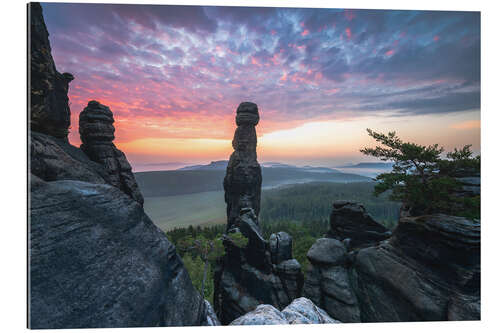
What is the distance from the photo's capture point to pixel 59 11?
5.01 metres

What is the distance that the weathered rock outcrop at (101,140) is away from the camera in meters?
8.52

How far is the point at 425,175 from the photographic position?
237 inches

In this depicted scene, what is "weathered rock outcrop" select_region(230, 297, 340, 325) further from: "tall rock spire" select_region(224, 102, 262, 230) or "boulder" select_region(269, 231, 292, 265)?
"tall rock spire" select_region(224, 102, 262, 230)

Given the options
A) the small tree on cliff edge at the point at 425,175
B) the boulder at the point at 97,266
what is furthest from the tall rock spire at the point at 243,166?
the boulder at the point at 97,266

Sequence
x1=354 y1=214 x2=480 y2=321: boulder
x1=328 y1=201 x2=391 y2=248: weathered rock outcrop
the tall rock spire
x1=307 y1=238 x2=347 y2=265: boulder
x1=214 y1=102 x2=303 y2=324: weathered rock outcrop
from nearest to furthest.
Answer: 1. x1=354 y1=214 x2=480 y2=321: boulder
2. x1=307 y1=238 x2=347 y2=265: boulder
3. x1=328 y1=201 x2=391 y2=248: weathered rock outcrop
4. x1=214 y1=102 x2=303 y2=324: weathered rock outcrop
5. the tall rock spire

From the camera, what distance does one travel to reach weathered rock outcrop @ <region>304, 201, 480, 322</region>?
Result: 4742 millimetres

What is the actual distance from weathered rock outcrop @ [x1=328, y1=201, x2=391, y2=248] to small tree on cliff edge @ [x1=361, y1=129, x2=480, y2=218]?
150 inches

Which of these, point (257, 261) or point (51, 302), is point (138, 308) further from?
point (257, 261)

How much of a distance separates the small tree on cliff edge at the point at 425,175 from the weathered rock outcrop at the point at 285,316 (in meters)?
4.60

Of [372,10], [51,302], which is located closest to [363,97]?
[372,10]

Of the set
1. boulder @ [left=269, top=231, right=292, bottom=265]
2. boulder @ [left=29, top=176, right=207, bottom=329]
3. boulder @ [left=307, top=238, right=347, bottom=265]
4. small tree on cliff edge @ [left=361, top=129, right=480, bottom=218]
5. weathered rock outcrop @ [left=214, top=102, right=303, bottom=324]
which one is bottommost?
weathered rock outcrop @ [left=214, top=102, right=303, bottom=324]

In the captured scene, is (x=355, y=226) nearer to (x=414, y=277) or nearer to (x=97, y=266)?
(x=414, y=277)

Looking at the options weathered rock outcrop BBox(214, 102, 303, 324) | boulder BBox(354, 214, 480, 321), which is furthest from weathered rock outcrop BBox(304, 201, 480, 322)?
weathered rock outcrop BBox(214, 102, 303, 324)

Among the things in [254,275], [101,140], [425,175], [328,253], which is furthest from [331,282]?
[101,140]
